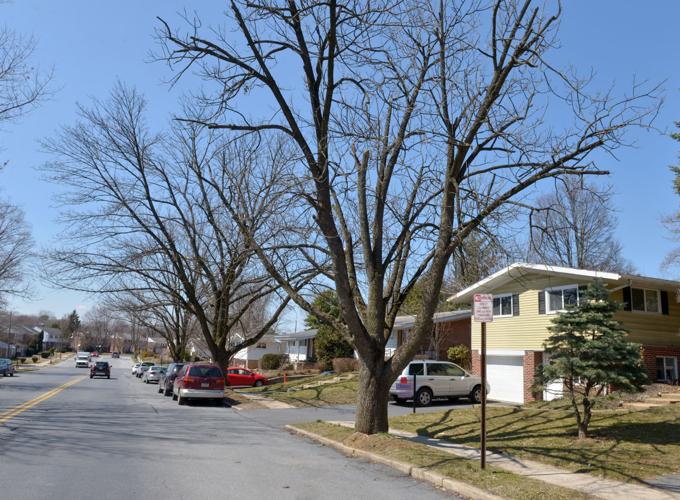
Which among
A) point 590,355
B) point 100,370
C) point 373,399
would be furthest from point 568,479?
point 100,370

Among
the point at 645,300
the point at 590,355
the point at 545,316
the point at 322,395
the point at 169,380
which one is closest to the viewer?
the point at 590,355

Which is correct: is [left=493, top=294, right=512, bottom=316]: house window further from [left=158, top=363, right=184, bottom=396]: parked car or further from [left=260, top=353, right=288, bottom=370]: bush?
[left=260, top=353, right=288, bottom=370]: bush

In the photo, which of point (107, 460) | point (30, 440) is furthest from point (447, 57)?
point (30, 440)

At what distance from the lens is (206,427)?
1565 centimetres

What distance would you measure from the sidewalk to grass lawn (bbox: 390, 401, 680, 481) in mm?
396

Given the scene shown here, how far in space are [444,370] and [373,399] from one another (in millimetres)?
11292

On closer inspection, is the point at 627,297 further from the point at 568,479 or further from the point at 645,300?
the point at 568,479

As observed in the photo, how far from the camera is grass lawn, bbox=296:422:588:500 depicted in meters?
7.73

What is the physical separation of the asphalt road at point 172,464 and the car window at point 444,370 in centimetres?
826

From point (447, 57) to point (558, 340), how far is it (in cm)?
657

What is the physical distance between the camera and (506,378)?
25.0 metres

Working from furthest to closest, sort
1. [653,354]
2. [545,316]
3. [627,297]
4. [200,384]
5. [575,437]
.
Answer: [200,384] → [545,316] → [627,297] → [653,354] → [575,437]

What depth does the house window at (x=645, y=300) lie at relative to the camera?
2158 cm

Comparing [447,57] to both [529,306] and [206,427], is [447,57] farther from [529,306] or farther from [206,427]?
[529,306]
